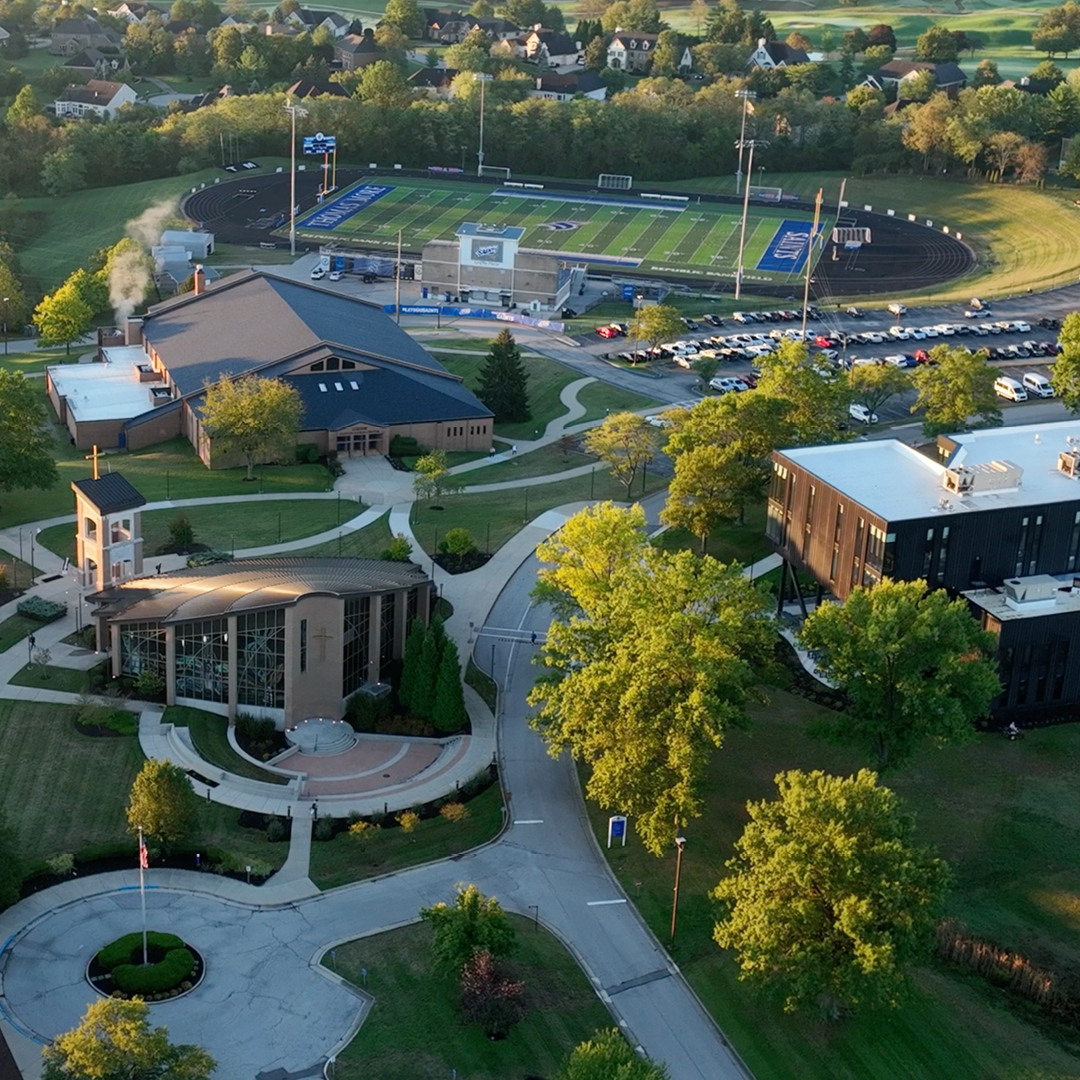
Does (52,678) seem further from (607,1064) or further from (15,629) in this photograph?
(607,1064)

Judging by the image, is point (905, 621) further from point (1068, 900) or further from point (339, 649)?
point (339, 649)

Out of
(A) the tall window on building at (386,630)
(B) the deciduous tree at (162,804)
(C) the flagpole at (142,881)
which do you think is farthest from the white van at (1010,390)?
(C) the flagpole at (142,881)

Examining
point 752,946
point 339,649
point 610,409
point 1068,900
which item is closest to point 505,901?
point 752,946

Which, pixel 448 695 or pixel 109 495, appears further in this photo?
pixel 109 495

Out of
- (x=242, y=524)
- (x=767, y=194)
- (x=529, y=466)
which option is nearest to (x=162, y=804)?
(x=242, y=524)

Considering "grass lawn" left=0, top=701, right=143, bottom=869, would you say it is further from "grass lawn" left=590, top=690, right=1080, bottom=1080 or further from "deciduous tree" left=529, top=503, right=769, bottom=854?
"grass lawn" left=590, top=690, right=1080, bottom=1080

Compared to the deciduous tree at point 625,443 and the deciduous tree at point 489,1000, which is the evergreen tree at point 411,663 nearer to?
the deciduous tree at point 489,1000
